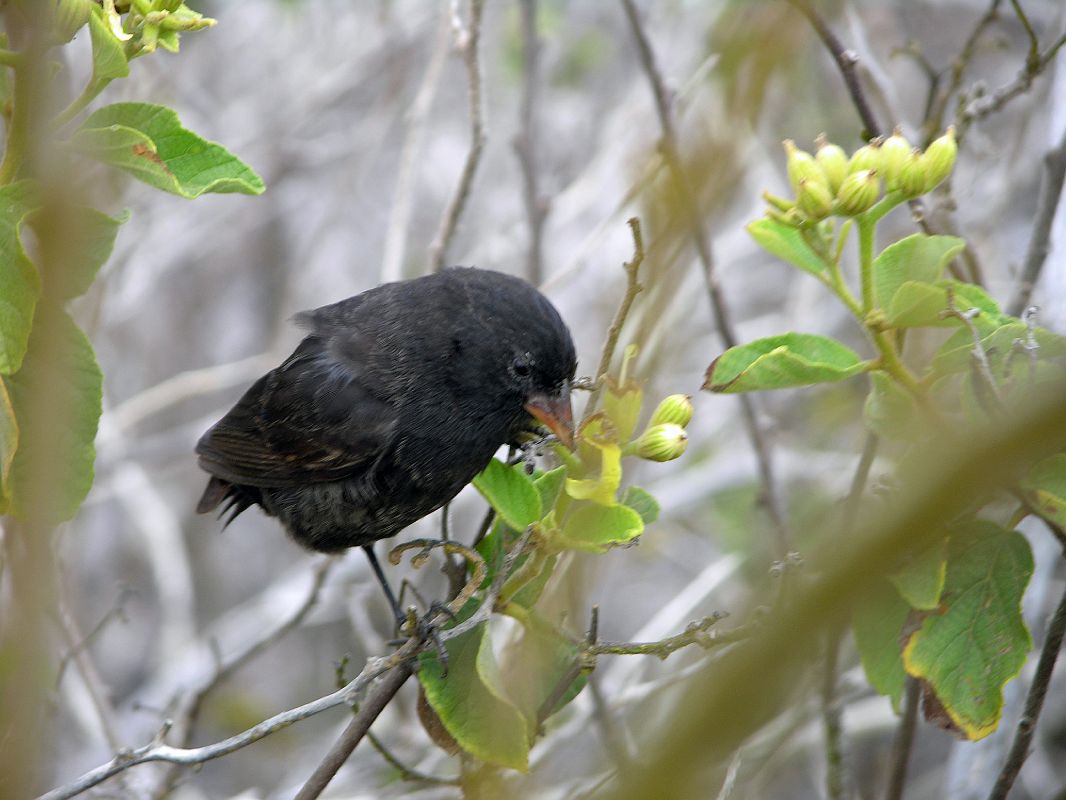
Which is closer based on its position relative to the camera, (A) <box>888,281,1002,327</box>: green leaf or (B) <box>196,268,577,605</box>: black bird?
(A) <box>888,281,1002,327</box>: green leaf

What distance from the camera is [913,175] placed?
198 centimetres

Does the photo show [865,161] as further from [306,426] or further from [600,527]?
[306,426]

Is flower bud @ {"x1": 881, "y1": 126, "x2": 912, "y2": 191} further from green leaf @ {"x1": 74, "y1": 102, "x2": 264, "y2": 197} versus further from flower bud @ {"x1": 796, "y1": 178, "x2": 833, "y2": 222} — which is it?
green leaf @ {"x1": 74, "y1": 102, "x2": 264, "y2": 197}

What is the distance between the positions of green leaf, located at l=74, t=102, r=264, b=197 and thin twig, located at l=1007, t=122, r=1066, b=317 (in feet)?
6.07

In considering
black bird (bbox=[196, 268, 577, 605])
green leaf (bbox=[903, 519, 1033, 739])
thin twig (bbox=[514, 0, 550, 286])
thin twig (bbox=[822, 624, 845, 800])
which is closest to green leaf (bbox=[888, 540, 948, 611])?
green leaf (bbox=[903, 519, 1033, 739])

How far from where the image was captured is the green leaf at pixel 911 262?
2.04m

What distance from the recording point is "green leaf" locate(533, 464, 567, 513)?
219cm

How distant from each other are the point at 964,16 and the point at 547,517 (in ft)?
17.2

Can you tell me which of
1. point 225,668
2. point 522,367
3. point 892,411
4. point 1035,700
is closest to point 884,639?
point 1035,700

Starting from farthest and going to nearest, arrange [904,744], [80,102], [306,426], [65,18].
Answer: [306,426]
[904,744]
[80,102]
[65,18]

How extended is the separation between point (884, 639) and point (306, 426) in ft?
5.72

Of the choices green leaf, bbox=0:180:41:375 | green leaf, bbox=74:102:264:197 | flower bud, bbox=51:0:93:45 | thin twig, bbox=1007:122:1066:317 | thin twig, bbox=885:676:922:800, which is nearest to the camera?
flower bud, bbox=51:0:93:45

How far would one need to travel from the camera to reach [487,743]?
2049mm

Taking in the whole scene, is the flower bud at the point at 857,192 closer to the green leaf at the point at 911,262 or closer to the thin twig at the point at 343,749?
the green leaf at the point at 911,262
